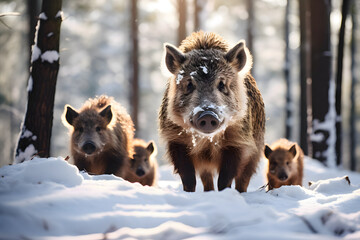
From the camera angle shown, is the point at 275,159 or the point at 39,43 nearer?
the point at 39,43

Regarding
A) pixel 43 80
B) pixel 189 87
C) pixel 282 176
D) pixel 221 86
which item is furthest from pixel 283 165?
pixel 43 80

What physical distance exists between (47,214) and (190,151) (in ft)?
8.43

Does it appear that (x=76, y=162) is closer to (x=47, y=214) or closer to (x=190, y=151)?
(x=190, y=151)

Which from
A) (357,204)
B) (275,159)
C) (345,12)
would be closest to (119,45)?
(345,12)

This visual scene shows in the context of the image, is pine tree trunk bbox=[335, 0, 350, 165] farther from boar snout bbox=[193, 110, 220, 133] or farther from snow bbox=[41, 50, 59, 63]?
snow bbox=[41, 50, 59, 63]

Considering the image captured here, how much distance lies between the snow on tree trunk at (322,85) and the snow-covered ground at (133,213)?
6302mm

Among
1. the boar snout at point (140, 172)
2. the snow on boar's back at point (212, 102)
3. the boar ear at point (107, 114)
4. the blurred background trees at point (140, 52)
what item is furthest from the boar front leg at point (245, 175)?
the blurred background trees at point (140, 52)

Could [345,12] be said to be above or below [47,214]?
above

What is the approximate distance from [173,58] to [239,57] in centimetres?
91

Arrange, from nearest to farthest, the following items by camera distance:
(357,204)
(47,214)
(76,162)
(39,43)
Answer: (47,214), (357,204), (39,43), (76,162)

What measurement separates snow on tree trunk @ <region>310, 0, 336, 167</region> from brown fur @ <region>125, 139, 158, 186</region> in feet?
14.8

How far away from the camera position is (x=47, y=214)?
100 inches

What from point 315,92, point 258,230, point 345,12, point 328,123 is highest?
point 345,12

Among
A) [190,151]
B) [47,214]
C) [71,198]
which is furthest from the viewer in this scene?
[190,151]
